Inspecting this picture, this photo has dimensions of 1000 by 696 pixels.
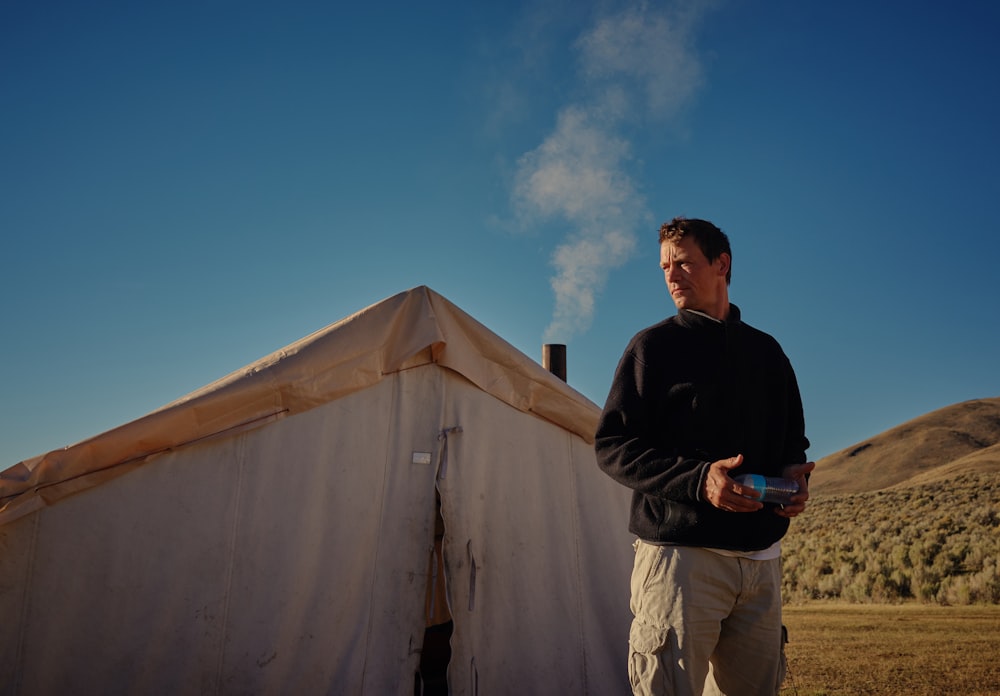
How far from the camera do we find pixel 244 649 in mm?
3834

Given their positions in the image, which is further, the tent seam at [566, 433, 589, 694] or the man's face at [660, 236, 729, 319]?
the tent seam at [566, 433, 589, 694]

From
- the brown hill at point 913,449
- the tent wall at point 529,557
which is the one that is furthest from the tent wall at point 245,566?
the brown hill at point 913,449

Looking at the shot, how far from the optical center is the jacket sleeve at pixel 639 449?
2064mm

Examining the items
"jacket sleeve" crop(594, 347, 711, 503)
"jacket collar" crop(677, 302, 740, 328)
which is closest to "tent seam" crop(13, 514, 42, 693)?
"jacket sleeve" crop(594, 347, 711, 503)

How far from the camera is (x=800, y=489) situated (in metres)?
2.15

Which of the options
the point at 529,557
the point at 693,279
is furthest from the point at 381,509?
the point at 693,279

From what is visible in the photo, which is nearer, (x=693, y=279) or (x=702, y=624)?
(x=702, y=624)

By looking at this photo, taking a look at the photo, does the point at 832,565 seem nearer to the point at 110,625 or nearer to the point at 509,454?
the point at 509,454

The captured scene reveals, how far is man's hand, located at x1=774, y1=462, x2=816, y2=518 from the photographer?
6.98 feet

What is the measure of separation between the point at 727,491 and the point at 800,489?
36 cm

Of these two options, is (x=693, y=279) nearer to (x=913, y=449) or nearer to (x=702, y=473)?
(x=702, y=473)

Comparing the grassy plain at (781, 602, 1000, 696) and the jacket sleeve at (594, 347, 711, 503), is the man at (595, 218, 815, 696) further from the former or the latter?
the grassy plain at (781, 602, 1000, 696)

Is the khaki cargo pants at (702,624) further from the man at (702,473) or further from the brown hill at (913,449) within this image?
the brown hill at (913,449)

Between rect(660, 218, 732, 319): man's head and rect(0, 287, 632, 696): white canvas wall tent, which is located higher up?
rect(660, 218, 732, 319): man's head
